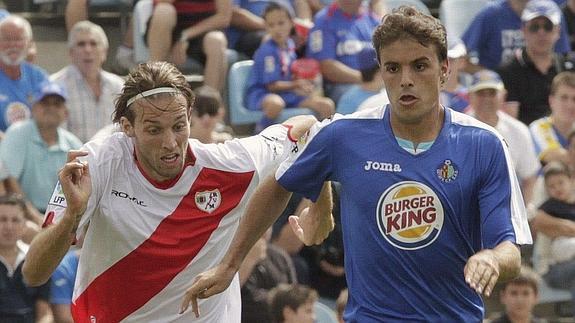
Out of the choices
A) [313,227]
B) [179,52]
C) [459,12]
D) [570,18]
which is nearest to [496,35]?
[459,12]

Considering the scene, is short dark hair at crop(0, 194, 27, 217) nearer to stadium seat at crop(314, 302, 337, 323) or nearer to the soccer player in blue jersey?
stadium seat at crop(314, 302, 337, 323)


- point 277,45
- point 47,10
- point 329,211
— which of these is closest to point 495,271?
point 329,211

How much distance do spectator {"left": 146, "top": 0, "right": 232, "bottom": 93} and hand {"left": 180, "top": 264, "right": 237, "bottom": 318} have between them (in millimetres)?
6490

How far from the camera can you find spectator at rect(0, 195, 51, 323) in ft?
28.4

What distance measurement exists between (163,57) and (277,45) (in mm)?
948

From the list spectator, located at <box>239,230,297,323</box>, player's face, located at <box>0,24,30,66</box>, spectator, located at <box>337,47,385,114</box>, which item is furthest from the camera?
spectator, located at <box>337,47,385,114</box>

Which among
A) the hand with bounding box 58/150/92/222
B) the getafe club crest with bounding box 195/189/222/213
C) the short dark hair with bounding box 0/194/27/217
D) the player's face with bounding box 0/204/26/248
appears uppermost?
the hand with bounding box 58/150/92/222

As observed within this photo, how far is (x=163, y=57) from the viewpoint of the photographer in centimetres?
1140

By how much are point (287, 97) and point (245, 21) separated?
961mm

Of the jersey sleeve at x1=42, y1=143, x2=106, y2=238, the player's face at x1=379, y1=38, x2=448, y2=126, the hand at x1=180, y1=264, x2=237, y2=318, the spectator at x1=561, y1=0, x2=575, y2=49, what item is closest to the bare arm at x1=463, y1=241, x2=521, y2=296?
the player's face at x1=379, y1=38, x2=448, y2=126

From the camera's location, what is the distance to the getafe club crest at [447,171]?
4820 millimetres

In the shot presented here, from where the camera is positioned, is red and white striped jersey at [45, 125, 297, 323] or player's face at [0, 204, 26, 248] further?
player's face at [0, 204, 26, 248]

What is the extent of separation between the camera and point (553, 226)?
1009 cm

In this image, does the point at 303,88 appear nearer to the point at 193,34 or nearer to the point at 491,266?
the point at 193,34
